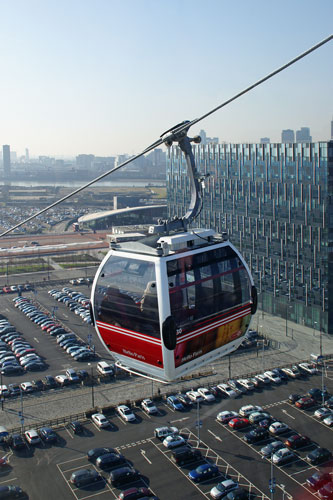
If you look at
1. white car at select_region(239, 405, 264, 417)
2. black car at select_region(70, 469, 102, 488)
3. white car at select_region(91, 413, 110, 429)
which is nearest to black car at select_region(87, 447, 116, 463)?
black car at select_region(70, 469, 102, 488)

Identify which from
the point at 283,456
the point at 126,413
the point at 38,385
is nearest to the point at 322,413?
the point at 283,456

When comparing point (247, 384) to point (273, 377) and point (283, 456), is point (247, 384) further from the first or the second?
point (283, 456)

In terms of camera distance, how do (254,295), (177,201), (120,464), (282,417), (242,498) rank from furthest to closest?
(177,201) < (282,417) < (120,464) < (242,498) < (254,295)

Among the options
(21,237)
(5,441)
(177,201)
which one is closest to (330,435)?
(5,441)

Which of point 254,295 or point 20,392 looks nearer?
point 254,295

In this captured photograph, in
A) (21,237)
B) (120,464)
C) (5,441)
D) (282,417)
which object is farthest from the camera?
(21,237)

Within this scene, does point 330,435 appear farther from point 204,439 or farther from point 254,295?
point 254,295

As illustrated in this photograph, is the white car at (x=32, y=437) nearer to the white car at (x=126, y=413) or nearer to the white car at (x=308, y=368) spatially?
the white car at (x=126, y=413)
